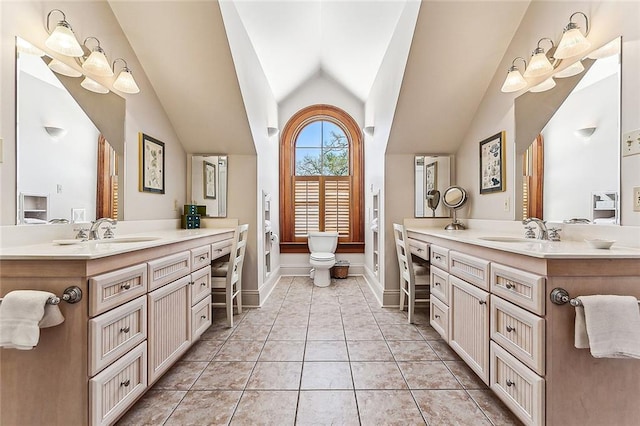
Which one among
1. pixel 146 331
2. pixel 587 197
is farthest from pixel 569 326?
pixel 146 331

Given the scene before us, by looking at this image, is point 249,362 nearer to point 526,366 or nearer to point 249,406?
point 249,406

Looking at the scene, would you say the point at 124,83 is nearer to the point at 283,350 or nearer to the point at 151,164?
the point at 151,164

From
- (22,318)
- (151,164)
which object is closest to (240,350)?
(22,318)

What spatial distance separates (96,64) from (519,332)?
2.80 metres

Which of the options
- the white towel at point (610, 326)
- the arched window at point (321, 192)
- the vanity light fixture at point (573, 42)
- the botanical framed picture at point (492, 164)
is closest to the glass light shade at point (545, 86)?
the vanity light fixture at point (573, 42)

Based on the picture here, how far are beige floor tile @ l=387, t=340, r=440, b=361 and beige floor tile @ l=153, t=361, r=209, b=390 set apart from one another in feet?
4.35

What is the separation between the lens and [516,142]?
2291 mm

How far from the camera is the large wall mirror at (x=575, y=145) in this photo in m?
1.58

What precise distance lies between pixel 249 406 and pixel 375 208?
272 centimetres

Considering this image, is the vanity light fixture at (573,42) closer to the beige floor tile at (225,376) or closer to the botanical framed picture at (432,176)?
the botanical framed picture at (432,176)

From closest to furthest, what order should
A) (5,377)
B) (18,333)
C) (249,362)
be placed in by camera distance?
1. (18,333)
2. (5,377)
3. (249,362)

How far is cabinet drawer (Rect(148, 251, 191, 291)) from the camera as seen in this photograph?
1.63 meters

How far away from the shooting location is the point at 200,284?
7.41ft

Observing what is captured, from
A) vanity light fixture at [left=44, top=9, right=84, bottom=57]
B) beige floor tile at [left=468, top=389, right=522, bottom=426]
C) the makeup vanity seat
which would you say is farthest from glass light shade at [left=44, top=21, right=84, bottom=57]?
beige floor tile at [left=468, top=389, right=522, bottom=426]
